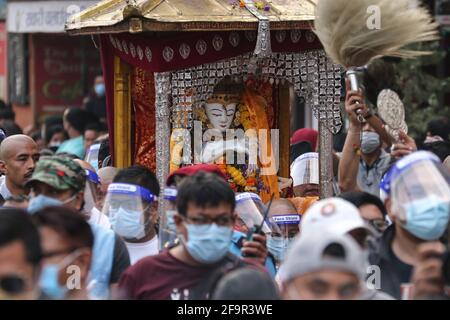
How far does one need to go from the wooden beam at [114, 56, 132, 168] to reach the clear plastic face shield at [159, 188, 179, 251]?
2382 millimetres

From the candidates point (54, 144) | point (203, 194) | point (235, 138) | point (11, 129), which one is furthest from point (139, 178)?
point (54, 144)

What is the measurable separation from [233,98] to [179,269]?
11.1 feet

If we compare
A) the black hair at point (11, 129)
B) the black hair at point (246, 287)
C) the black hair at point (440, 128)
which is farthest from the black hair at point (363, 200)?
the black hair at point (11, 129)

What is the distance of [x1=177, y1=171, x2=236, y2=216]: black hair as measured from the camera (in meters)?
4.93

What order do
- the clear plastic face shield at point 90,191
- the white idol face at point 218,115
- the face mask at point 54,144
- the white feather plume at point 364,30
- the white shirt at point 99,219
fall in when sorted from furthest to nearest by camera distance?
the face mask at point 54,144 < the white idol face at point 218,115 < the white feather plume at point 364,30 < the clear plastic face shield at point 90,191 < the white shirt at point 99,219

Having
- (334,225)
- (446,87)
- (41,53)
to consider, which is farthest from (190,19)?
(41,53)

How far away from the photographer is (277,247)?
6.48 metres

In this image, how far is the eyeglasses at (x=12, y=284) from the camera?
395cm

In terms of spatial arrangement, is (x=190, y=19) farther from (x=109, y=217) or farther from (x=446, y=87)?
(x=446, y=87)

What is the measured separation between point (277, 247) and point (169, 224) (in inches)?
44.0

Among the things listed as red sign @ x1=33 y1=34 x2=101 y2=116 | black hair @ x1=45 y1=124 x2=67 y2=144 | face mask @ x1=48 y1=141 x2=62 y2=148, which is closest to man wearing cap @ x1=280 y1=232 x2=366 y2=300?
face mask @ x1=48 y1=141 x2=62 y2=148

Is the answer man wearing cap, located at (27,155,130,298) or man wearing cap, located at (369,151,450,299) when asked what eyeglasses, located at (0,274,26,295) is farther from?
man wearing cap, located at (369,151,450,299)

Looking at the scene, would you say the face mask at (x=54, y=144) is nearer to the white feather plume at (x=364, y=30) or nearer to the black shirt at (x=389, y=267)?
the white feather plume at (x=364, y=30)

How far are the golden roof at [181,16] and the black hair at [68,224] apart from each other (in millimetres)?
2851
